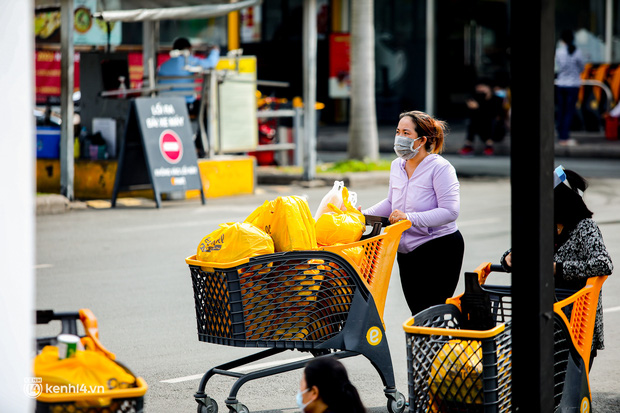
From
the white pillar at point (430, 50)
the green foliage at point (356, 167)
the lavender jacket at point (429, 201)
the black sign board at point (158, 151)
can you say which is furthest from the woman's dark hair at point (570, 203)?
the white pillar at point (430, 50)

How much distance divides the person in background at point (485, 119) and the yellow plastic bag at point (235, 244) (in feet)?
53.9

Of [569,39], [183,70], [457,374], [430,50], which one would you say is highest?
[430,50]

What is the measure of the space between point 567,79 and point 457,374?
18151 mm

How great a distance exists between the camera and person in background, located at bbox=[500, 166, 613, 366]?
16.0 ft

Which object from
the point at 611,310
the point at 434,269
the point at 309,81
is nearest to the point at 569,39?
the point at 309,81

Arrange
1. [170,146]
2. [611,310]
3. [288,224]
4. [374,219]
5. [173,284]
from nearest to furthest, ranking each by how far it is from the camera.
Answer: [288,224], [374,219], [611,310], [173,284], [170,146]

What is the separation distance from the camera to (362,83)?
58.0 feet

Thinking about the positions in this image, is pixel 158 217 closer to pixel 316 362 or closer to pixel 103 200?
pixel 103 200

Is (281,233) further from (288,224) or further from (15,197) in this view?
(15,197)

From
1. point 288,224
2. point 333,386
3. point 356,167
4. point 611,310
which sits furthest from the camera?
point 356,167

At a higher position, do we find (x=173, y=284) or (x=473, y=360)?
(x=473, y=360)

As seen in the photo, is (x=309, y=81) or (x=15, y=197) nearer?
(x=15, y=197)

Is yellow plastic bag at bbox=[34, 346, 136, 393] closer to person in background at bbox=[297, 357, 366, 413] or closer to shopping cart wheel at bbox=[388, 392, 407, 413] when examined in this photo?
person in background at bbox=[297, 357, 366, 413]

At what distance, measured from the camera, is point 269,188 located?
16.2 m
